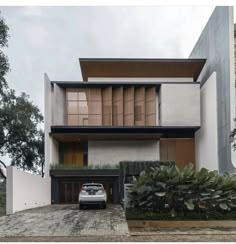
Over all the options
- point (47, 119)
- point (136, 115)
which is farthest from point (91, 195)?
point (136, 115)

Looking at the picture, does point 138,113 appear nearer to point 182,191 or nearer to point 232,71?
point 232,71

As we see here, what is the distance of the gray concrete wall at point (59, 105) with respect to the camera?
3444cm

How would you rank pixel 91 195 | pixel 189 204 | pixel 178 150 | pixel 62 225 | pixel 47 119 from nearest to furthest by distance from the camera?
pixel 62 225 → pixel 189 204 → pixel 91 195 → pixel 47 119 → pixel 178 150

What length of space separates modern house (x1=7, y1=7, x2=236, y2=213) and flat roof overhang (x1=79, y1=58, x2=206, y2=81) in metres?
0.08

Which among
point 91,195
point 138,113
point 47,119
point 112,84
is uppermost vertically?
point 112,84

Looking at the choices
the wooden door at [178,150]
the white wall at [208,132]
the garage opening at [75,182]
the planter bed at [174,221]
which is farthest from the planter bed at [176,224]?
the wooden door at [178,150]

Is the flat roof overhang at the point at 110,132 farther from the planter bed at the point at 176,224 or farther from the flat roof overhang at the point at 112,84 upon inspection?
the planter bed at the point at 176,224

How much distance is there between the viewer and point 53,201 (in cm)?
3309

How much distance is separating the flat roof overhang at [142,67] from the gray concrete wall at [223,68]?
1.81 m

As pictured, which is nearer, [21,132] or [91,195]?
[91,195]

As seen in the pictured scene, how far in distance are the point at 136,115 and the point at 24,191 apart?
13.9 m

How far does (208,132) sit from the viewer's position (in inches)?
1345

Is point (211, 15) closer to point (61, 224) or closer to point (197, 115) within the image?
point (197, 115)

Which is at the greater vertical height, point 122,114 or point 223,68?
point 223,68
